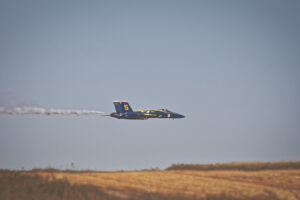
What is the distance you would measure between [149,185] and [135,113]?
36.5 metres

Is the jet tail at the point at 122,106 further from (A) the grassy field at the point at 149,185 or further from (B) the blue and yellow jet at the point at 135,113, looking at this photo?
(A) the grassy field at the point at 149,185

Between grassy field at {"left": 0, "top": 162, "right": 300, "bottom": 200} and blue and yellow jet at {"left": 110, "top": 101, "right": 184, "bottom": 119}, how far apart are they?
3026cm

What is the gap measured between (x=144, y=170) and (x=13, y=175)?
11.9 m

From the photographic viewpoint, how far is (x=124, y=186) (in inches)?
1250

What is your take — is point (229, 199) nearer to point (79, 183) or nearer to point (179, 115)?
point (79, 183)

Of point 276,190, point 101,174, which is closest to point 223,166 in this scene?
point 276,190

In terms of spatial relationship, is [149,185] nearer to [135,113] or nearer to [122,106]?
[135,113]

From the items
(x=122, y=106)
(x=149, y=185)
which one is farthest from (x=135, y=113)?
(x=149, y=185)

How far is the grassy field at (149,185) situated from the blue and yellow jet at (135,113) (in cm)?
3026

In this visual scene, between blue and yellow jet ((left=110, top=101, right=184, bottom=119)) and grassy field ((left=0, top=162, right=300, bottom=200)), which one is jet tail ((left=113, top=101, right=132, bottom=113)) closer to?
blue and yellow jet ((left=110, top=101, right=184, bottom=119))

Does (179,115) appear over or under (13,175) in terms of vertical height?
over

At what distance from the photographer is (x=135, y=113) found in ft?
225

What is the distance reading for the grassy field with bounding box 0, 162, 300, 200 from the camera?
97.6ft

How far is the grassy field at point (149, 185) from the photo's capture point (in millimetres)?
29750
